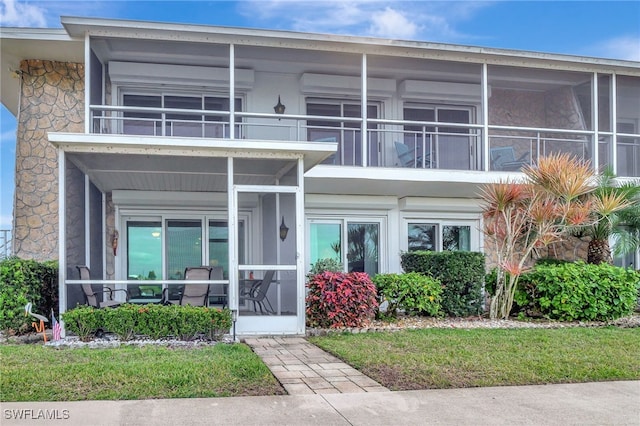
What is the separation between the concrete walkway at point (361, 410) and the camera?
4734 millimetres

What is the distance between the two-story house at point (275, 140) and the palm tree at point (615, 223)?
1.16 m

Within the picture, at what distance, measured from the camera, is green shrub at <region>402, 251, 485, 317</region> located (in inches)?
438

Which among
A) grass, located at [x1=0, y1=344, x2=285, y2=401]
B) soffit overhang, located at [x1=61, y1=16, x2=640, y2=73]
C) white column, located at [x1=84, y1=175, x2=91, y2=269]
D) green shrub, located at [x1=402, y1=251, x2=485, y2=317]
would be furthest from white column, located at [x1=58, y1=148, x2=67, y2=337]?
green shrub, located at [x1=402, y1=251, x2=485, y2=317]

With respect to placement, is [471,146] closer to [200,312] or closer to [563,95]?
[563,95]

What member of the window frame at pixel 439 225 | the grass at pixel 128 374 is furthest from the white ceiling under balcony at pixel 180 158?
the window frame at pixel 439 225

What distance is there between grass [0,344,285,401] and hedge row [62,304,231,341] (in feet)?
2.80

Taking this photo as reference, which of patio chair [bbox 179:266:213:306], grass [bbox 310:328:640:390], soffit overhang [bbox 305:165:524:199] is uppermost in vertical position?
soffit overhang [bbox 305:165:524:199]

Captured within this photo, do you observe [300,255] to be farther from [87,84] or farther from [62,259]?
[87,84]

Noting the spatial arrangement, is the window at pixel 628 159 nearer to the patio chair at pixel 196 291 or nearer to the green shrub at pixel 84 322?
the patio chair at pixel 196 291

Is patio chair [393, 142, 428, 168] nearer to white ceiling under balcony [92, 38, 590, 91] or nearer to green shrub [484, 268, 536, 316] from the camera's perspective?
white ceiling under balcony [92, 38, 590, 91]

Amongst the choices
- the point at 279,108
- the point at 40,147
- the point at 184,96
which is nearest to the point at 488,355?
the point at 279,108

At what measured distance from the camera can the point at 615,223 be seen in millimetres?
11891

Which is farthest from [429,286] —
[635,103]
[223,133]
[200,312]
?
[635,103]

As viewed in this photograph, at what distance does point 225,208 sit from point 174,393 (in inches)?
309
